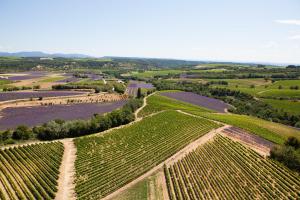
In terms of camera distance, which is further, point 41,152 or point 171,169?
point 41,152

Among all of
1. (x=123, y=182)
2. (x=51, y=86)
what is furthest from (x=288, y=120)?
(x=51, y=86)

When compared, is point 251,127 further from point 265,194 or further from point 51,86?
point 51,86

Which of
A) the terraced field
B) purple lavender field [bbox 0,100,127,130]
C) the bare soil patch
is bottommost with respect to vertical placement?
purple lavender field [bbox 0,100,127,130]

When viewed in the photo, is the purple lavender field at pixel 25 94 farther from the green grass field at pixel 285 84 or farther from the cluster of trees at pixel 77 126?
the green grass field at pixel 285 84

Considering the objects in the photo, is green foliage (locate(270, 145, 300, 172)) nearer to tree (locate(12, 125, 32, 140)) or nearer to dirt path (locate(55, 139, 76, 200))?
dirt path (locate(55, 139, 76, 200))

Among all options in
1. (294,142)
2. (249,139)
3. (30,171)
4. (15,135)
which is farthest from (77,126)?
(294,142)

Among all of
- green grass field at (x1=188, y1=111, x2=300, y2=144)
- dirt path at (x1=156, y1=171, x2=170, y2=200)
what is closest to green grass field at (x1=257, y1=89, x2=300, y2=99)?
green grass field at (x1=188, y1=111, x2=300, y2=144)
